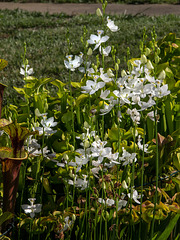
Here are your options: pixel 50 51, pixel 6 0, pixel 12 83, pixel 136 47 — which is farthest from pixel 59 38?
pixel 6 0

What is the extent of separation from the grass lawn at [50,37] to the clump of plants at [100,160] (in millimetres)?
2396

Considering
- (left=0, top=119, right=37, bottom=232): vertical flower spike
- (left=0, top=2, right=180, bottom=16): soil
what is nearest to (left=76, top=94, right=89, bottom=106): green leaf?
(left=0, top=119, right=37, bottom=232): vertical flower spike

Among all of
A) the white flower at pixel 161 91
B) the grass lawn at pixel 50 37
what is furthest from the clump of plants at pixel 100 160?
the grass lawn at pixel 50 37

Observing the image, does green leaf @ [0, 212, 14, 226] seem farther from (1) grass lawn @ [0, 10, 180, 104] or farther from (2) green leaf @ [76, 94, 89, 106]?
(1) grass lawn @ [0, 10, 180, 104]

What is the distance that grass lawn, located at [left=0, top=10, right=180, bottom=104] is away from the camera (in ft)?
16.0

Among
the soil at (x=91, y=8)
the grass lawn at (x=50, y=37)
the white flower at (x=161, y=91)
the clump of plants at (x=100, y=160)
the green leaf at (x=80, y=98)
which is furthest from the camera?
the soil at (x=91, y=8)

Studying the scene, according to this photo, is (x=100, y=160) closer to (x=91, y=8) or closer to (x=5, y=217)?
(x=5, y=217)

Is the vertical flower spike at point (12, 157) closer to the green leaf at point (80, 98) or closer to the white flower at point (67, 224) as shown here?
Result: the white flower at point (67, 224)

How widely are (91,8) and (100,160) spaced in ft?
28.2

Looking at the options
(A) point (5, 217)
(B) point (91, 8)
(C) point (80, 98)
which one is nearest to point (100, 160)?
(A) point (5, 217)

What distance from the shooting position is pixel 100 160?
3.96 ft

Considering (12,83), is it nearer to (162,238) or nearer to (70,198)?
(70,198)

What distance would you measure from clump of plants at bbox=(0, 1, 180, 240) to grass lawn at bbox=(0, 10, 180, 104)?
240 centimetres

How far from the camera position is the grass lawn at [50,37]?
4.87 m
